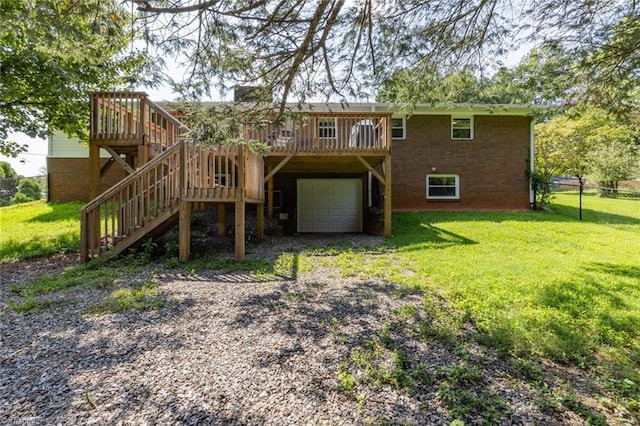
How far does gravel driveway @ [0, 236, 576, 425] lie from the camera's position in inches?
82.5

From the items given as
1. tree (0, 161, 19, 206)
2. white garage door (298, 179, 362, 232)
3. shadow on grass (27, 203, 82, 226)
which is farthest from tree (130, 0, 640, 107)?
tree (0, 161, 19, 206)

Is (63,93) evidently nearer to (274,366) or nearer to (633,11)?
(274,366)

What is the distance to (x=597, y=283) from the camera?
4902 mm

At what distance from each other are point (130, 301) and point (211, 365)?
6.67 ft

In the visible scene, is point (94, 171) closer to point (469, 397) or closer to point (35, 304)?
point (35, 304)

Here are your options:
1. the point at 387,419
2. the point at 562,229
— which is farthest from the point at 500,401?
the point at 562,229

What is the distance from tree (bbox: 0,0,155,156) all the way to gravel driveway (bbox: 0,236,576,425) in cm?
362

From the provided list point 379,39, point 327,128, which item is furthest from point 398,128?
point 379,39

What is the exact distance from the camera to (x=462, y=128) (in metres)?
13.2

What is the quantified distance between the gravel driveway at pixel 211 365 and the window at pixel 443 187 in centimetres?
982

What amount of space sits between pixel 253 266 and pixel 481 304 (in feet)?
12.6

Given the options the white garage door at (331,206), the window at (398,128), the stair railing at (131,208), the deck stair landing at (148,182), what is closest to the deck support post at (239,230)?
the deck stair landing at (148,182)

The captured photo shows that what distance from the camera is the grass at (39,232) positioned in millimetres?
6918

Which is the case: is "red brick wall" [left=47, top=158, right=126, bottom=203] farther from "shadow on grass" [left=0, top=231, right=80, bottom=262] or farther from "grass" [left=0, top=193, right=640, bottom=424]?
"shadow on grass" [left=0, top=231, right=80, bottom=262]
